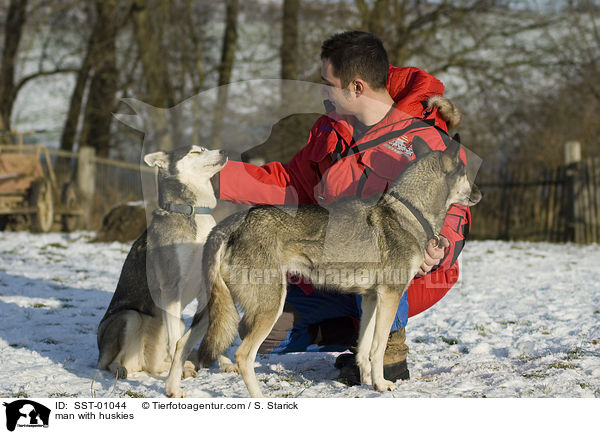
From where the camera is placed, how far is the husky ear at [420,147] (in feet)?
12.3

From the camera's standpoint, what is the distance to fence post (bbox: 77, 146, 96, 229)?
50.2ft

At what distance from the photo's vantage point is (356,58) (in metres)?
3.85

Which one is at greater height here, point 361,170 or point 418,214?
point 361,170

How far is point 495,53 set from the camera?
17188mm

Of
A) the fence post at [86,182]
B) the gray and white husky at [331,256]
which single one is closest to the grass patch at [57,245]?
the fence post at [86,182]

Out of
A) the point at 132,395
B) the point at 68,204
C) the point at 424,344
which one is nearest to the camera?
the point at 132,395

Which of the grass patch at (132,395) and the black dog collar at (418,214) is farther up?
the black dog collar at (418,214)

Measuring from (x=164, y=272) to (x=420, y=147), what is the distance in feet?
5.85

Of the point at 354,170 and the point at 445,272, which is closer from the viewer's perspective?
the point at 354,170

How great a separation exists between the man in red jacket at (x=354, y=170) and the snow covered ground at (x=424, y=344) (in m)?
0.27

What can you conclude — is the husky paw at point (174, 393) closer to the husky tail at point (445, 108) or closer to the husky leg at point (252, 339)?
the husky leg at point (252, 339)

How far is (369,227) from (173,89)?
18.5m

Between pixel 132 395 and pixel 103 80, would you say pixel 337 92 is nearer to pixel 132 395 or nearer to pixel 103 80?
pixel 132 395

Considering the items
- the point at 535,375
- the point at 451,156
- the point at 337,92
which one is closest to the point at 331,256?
the point at 451,156
